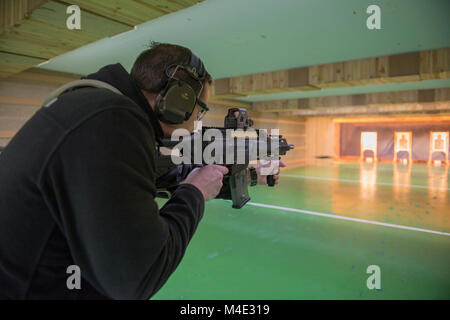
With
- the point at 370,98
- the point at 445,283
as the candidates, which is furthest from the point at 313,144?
the point at 445,283

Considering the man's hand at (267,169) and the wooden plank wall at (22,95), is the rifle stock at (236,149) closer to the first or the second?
the man's hand at (267,169)

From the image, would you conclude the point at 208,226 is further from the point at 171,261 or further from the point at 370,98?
the point at 370,98

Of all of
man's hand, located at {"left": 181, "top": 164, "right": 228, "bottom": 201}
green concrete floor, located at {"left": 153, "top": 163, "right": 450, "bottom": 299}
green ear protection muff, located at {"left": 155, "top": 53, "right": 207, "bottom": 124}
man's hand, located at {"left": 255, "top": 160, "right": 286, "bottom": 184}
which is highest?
green ear protection muff, located at {"left": 155, "top": 53, "right": 207, "bottom": 124}

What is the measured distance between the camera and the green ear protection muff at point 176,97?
0.73 meters

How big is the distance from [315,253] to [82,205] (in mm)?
2277

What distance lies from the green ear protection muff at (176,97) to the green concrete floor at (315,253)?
1347 millimetres

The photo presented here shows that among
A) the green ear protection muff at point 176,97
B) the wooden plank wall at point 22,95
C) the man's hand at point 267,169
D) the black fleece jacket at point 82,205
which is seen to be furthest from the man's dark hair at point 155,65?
the wooden plank wall at point 22,95

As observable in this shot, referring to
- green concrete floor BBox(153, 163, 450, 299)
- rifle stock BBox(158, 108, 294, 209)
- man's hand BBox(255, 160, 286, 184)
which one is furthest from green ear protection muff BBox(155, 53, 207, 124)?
green concrete floor BBox(153, 163, 450, 299)

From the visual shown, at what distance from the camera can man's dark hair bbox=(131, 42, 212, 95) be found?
0.73 meters

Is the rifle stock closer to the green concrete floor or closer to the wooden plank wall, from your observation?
the green concrete floor

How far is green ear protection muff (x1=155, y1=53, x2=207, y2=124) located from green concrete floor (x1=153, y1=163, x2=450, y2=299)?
1.35 m

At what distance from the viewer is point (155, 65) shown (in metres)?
0.74

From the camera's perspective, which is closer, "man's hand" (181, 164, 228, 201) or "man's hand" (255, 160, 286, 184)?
"man's hand" (181, 164, 228, 201)

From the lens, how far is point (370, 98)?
5.75m
